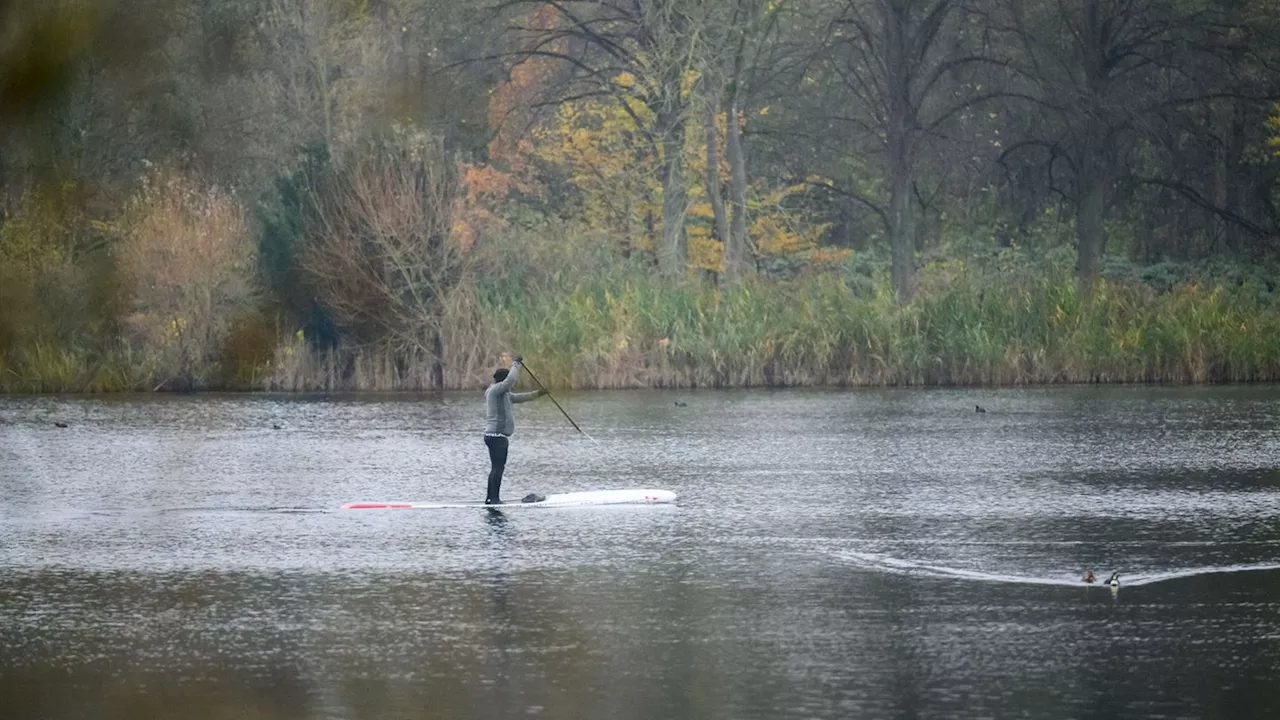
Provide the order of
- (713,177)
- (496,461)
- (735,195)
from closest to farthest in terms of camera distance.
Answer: (496,461) < (713,177) < (735,195)

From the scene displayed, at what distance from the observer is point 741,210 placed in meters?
53.4

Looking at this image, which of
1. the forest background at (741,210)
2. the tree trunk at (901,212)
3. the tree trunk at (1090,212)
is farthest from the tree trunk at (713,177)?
the tree trunk at (1090,212)

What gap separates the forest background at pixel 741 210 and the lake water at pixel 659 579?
8.14 feet

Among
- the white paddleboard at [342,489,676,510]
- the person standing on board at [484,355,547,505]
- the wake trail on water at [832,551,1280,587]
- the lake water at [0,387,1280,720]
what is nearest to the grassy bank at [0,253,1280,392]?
the lake water at [0,387,1280,720]

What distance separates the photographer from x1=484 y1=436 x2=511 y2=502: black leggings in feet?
65.2

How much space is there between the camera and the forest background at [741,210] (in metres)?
40.2

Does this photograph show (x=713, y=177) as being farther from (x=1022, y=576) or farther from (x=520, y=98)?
(x=1022, y=576)

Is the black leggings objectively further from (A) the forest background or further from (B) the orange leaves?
(B) the orange leaves

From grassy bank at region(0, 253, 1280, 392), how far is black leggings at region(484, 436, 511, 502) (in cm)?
2046

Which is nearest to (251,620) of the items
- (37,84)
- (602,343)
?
(37,84)

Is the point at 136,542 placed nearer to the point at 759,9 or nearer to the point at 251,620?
the point at 251,620

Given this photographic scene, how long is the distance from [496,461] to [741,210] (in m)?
34.3

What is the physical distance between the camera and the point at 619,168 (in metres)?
57.5

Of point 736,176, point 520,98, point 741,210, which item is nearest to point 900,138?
point 741,210
